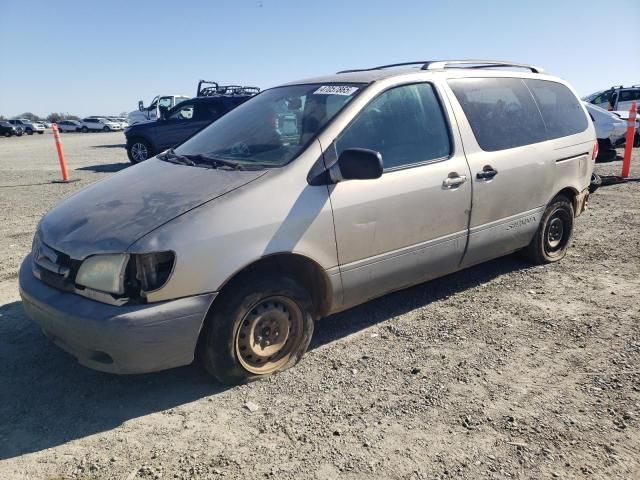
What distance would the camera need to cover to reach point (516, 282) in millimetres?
4477

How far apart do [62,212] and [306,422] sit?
1961 millimetres

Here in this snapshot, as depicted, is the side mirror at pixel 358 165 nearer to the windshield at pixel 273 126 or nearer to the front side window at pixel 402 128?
the front side window at pixel 402 128

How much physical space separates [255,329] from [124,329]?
2.51 ft

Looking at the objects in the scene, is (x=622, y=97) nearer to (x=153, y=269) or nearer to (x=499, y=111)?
(x=499, y=111)

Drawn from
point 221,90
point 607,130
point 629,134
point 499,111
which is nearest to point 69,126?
point 221,90

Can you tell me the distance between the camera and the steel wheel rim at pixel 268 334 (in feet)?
9.57

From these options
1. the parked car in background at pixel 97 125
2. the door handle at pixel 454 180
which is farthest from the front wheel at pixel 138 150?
the parked car in background at pixel 97 125

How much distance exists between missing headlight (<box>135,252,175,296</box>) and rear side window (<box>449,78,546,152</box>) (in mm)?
2506

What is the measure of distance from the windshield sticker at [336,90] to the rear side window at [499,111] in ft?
2.98

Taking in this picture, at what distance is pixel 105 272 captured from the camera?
8.38 ft

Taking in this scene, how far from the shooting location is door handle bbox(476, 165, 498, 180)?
3.76m

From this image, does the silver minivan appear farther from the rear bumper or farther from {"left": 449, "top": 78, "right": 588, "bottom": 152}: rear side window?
the rear bumper

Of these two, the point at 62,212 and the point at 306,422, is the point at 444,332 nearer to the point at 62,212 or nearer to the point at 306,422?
the point at 306,422

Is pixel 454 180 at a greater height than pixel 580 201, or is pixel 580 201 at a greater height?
pixel 454 180
